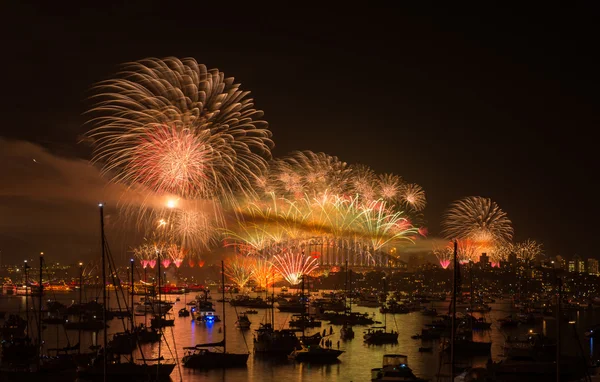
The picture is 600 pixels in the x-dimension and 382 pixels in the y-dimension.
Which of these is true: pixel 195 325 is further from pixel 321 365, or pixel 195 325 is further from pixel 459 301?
pixel 459 301

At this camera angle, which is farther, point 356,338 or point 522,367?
point 356,338

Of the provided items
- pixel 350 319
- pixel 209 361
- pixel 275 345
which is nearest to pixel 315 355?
pixel 275 345

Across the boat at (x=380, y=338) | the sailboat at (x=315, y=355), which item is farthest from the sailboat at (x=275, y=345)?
the boat at (x=380, y=338)

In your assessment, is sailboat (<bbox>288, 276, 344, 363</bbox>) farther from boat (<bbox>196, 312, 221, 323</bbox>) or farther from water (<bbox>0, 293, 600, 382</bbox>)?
boat (<bbox>196, 312, 221, 323</bbox>)

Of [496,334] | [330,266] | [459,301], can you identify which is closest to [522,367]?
[496,334]

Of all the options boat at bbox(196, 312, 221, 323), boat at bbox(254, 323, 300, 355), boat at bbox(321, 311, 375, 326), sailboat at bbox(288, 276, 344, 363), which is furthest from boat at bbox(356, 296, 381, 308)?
sailboat at bbox(288, 276, 344, 363)

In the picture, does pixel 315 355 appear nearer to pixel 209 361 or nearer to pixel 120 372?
pixel 209 361

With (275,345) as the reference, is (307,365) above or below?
below

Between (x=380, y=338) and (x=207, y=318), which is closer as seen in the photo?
(x=380, y=338)

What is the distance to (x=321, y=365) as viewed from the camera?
53000mm

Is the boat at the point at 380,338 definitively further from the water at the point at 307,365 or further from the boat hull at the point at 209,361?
the boat hull at the point at 209,361

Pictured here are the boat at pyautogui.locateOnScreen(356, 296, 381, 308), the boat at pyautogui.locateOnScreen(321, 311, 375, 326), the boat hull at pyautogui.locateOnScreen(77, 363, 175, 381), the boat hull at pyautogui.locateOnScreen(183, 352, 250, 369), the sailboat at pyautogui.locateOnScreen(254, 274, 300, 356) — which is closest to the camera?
the boat hull at pyautogui.locateOnScreen(77, 363, 175, 381)

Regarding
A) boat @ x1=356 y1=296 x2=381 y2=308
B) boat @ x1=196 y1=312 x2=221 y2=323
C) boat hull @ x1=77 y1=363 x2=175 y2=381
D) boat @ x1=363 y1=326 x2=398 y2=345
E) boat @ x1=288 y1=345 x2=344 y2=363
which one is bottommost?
boat @ x1=356 y1=296 x2=381 y2=308

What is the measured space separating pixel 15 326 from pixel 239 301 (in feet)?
214
